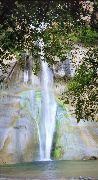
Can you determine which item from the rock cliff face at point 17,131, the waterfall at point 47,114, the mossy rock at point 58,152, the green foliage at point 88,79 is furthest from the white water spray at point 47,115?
the green foliage at point 88,79


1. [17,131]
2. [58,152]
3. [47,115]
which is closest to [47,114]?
[47,115]

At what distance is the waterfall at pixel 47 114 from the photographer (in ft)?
164

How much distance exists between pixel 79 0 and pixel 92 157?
3885 cm

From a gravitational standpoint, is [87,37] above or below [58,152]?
above

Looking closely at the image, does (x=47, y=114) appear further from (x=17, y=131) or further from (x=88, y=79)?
(x=88, y=79)

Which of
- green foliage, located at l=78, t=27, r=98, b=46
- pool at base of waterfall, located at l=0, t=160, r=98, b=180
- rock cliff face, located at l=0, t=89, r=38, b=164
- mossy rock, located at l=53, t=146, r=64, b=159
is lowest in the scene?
pool at base of waterfall, located at l=0, t=160, r=98, b=180

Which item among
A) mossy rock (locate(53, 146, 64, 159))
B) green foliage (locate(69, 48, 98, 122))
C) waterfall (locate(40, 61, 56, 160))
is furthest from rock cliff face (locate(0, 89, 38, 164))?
green foliage (locate(69, 48, 98, 122))

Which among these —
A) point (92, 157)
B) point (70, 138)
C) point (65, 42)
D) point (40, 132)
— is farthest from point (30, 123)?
point (65, 42)

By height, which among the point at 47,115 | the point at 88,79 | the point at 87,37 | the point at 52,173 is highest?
the point at 87,37

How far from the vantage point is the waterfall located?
49938 millimetres

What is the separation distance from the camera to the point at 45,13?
12.1 m

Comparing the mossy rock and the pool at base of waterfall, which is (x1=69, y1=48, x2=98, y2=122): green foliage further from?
the mossy rock

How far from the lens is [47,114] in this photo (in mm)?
54250

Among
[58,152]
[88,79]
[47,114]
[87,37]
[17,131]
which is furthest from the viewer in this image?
[47,114]
